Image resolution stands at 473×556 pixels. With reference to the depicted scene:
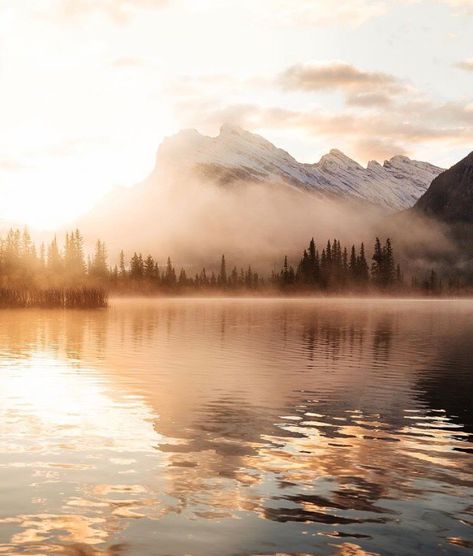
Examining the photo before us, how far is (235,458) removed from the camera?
25688mm

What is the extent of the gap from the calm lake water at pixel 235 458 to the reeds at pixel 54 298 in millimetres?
95134

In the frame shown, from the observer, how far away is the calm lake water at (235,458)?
1812cm

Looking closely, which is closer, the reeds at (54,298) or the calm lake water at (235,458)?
the calm lake water at (235,458)

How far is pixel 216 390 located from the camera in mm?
42156

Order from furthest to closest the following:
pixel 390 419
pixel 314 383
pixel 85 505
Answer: pixel 314 383 → pixel 390 419 → pixel 85 505

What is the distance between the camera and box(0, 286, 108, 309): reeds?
5807 inches

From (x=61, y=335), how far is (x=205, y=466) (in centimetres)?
6010

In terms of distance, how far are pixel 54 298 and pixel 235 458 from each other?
13167 centimetres

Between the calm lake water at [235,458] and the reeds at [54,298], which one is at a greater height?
the reeds at [54,298]

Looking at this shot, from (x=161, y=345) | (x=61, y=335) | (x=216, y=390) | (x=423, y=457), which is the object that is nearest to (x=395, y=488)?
(x=423, y=457)

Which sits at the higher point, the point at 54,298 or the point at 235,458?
the point at 54,298

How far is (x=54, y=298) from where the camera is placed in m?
153

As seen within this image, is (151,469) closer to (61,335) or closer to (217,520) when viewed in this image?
(217,520)

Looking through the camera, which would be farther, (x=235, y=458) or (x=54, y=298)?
(x=54, y=298)
